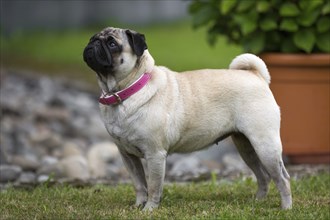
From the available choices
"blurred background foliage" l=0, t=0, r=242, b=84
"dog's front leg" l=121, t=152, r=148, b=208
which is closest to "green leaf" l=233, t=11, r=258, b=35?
"dog's front leg" l=121, t=152, r=148, b=208

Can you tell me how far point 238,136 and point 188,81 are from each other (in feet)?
1.91

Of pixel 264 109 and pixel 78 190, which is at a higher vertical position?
pixel 264 109

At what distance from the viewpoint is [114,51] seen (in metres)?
5.49

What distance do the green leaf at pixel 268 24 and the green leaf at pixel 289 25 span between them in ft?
0.25

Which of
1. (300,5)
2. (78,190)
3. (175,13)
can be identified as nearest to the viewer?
(78,190)

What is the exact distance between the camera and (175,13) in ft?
68.4

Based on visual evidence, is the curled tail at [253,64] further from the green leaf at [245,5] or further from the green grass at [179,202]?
the green leaf at [245,5]

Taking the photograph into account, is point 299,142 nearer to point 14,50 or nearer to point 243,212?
point 243,212

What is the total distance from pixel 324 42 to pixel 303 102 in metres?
0.61

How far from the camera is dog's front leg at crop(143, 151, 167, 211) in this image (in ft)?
18.3

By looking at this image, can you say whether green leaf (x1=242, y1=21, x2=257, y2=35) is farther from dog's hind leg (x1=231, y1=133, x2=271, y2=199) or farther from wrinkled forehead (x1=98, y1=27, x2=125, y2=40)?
wrinkled forehead (x1=98, y1=27, x2=125, y2=40)

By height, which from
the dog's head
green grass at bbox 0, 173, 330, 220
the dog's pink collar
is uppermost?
the dog's head

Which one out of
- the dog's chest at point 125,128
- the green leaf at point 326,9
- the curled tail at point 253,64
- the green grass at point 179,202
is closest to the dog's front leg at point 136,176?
the green grass at point 179,202

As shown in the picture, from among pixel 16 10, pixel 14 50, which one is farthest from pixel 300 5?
pixel 16 10
